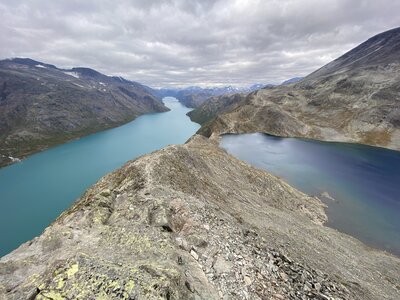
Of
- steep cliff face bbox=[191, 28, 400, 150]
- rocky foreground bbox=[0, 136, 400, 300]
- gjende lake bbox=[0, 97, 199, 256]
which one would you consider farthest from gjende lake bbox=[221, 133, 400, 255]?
gjende lake bbox=[0, 97, 199, 256]

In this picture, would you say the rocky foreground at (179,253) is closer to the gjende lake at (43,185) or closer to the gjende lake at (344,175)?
the gjende lake at (344,175)

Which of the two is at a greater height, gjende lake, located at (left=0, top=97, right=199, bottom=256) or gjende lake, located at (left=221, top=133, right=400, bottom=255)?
gjende lake, located at (left=221, top=133, right=400, bottom=255)

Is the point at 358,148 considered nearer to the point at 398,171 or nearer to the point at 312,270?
the point at 398,171

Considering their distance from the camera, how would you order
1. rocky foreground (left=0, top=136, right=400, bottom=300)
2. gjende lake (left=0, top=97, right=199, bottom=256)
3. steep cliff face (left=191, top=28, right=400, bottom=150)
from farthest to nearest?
steep cliff face (left=191, top=28, right=400, bottom=150) < gjende lake (left=0, top=97, right=199, bottom=256) < rocky foreground (left=0, top=136, right=400, bottom=300)

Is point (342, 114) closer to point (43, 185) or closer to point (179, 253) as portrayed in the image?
point (179, 253)

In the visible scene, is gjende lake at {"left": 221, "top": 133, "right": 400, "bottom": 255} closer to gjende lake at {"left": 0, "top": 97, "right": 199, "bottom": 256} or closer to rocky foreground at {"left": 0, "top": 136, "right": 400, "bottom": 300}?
rocky foreground at {"left": 0, "top": 136, "right": 400, "bottom": 300}

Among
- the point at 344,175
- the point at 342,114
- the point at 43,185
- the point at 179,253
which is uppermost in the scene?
the point at 179,253

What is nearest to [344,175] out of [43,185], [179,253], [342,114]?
[179,253]
